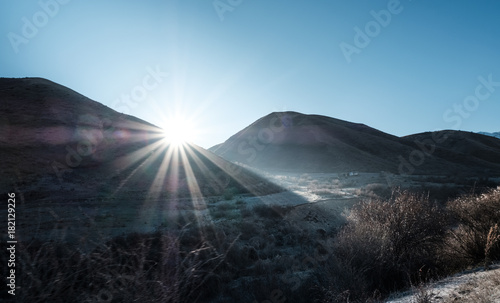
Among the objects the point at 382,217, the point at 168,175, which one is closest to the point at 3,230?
the point at 382,217

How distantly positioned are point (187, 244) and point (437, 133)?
399 feet

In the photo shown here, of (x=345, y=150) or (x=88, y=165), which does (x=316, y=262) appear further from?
(x=345, y=150)

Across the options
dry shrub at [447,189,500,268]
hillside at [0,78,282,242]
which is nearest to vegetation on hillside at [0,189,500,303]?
dry shrub at [447,189,500,268]

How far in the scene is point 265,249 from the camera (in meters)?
8.85

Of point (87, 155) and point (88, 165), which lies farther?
point (87, 155)

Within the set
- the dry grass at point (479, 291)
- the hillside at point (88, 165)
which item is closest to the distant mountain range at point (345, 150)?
the hillside at point (88, 165)

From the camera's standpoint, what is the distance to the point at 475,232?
19.5 feet

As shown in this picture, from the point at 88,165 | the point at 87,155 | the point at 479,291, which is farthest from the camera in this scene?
the point at 87,155

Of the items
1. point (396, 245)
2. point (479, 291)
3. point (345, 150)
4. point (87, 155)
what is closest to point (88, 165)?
point (87, 155)

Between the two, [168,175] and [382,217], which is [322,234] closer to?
[382,217]

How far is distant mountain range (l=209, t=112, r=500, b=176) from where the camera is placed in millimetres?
60031

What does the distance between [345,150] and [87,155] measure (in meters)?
57.7

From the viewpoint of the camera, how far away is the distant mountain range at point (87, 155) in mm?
20391

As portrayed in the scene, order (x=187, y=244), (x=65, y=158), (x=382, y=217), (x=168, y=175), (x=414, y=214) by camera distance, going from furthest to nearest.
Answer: (x=168, y=175), (x=65, y=158), (x=187, y=244), (x=382, y=217), (x=414, y=214)
